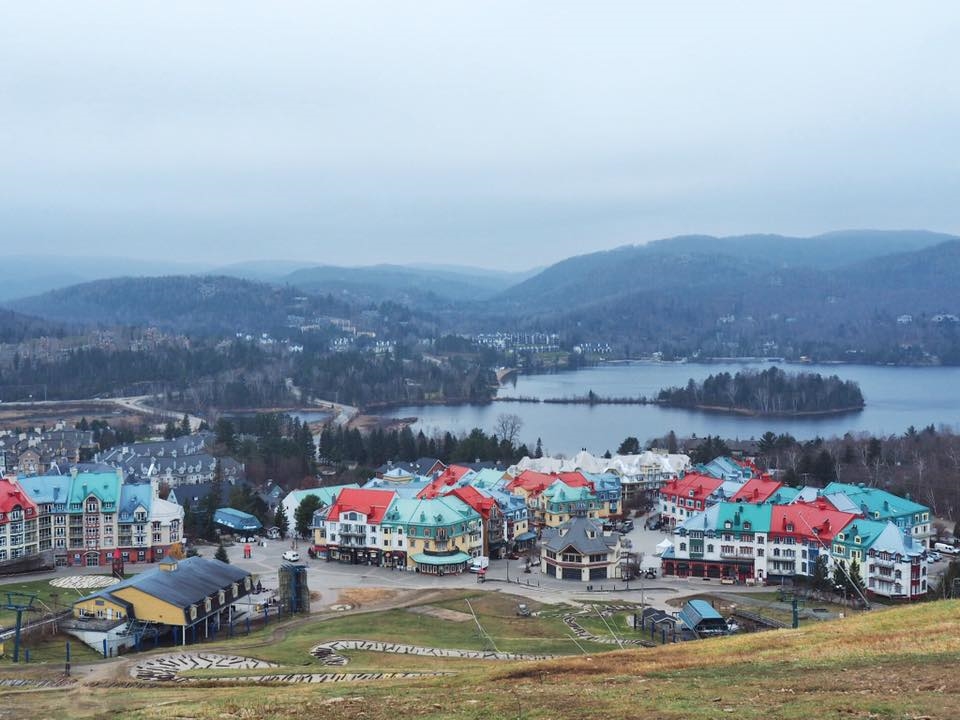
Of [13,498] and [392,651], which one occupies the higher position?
[13,498]

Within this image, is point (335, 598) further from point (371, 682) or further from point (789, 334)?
point (789, 334)

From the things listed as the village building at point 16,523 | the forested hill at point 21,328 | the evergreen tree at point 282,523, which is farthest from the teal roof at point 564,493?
the forested hill at point 21,328

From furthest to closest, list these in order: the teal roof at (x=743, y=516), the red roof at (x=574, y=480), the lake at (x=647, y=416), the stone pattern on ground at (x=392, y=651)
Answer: the lake at (x=647, y=416), the red roof at (x=574, y=480), the teal roof at (x=743, y=516), the stone pattern on ground at (x=392, y=651)

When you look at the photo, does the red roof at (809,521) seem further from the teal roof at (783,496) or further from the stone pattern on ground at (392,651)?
the stone pattern on ground at (392,651)

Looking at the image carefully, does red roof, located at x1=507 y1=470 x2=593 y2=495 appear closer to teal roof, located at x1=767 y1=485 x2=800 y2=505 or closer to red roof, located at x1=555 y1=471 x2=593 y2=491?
red roof, located at x1=555 y1=471 x2=593 y2=491

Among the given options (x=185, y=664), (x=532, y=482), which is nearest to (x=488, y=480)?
(x=532, y=482)

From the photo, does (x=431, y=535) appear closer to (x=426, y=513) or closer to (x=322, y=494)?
(x=426, y=513)

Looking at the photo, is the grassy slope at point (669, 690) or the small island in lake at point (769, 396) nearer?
the grassy slope at point (669, 690)
